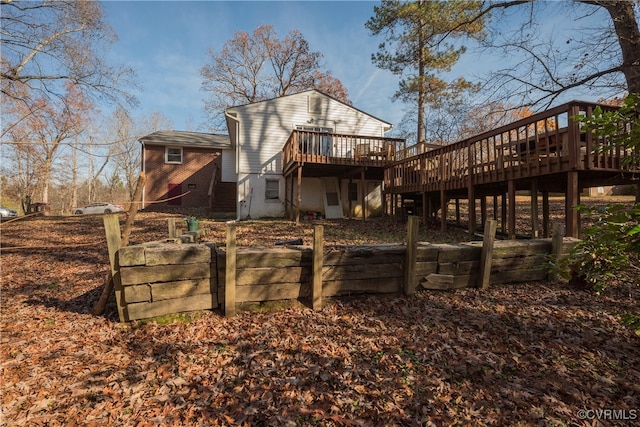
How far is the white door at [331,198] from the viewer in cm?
1472

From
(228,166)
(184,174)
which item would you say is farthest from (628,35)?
(184,174)

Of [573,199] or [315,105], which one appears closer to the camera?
[573,199]

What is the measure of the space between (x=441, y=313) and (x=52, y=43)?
45.5 feet

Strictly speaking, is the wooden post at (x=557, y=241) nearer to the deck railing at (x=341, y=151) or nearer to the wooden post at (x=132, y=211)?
the wooden post at (x=132, y=211)

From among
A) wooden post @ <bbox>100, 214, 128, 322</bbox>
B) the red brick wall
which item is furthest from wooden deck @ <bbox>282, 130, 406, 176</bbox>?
the red brick wall

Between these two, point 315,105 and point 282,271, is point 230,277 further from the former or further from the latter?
point 315,105

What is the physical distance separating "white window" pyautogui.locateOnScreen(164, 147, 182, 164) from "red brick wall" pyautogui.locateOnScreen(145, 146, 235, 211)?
0.67 ft

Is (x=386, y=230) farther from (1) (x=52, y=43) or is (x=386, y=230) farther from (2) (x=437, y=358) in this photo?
(1) (x=52, y=43)

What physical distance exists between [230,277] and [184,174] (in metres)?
19.6

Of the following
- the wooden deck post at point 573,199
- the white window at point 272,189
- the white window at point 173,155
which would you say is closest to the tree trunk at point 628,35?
the wooden deck post at point 573,199

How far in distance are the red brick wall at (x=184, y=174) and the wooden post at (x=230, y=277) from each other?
18.0 m

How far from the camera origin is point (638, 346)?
330 centimetres

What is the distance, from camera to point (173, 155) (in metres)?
20.9

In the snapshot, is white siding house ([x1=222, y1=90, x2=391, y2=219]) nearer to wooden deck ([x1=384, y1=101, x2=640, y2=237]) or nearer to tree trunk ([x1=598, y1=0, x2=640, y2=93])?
wooden deck ([x1=384, y1=101, x2=640, y2=237])
